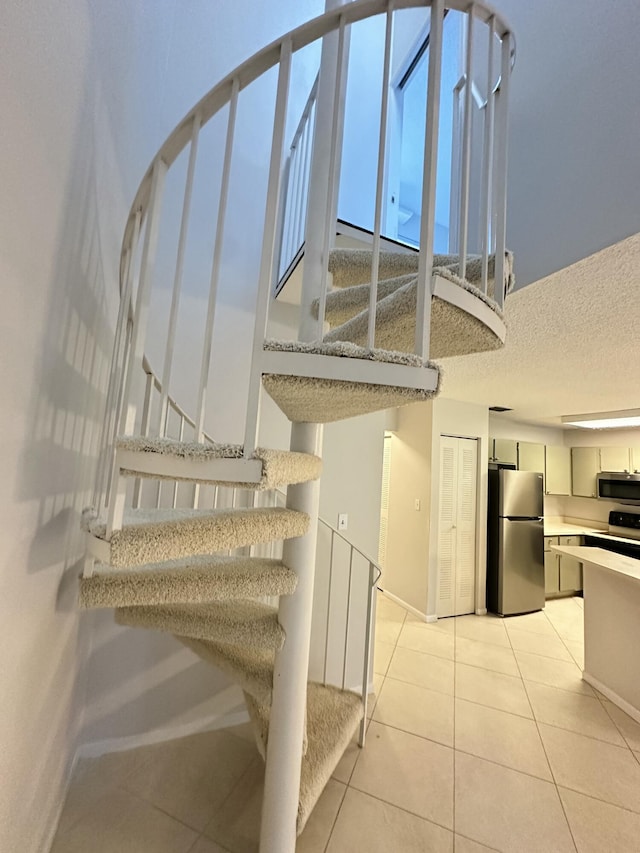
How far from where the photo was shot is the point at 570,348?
7.48 ft

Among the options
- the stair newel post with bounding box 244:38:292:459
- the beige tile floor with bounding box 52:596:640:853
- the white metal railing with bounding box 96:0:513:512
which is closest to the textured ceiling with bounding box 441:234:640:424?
the white metal railing with bounding box 96:0:513:512

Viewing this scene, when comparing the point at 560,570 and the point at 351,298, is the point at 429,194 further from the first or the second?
the point at 560,570

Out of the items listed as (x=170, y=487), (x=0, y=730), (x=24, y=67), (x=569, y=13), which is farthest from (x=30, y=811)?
(x=569, y=13)

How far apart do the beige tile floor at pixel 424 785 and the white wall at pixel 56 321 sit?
27cm

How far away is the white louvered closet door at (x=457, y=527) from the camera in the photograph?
3.76 m

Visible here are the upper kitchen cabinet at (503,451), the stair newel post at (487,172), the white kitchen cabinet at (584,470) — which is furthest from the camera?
the white kitchen cabinet at (584,470)

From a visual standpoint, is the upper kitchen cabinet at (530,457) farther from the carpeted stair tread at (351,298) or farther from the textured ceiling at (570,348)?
the carpeted stair tread at (351,298)

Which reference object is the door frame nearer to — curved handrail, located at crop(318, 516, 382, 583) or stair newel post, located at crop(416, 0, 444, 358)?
curved handrail, located at crop(318, 516, 382, 583)

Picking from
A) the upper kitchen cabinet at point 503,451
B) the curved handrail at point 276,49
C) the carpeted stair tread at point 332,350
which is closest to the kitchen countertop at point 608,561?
the upper kitchen cabinet at point 503,451

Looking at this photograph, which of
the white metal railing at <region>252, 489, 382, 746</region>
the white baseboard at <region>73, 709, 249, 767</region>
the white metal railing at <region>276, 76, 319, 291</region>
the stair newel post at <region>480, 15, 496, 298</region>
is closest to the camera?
the stair newel post at <region>480, 15, 496, 298</region>

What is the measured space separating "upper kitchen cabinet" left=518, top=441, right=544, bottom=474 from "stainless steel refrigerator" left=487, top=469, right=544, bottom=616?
47 centimetres

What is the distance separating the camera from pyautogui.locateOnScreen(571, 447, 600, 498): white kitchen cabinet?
4.70m

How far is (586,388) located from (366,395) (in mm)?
3216

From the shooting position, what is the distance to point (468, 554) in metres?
3.94
